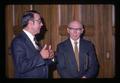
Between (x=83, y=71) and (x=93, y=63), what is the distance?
0.06 meters

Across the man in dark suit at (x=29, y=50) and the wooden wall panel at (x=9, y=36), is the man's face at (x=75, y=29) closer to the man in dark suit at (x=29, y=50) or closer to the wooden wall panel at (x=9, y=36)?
the man in dark suit at (x=29, y=50)

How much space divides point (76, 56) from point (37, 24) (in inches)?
8.9

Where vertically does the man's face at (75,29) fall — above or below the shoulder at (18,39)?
above

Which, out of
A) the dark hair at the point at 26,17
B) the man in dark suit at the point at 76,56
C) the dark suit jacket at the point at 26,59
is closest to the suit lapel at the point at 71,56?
the man in dark suit at the point at 76,56

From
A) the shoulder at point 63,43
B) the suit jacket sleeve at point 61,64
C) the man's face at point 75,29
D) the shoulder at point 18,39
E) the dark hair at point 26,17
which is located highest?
the dark hair at point 26,17

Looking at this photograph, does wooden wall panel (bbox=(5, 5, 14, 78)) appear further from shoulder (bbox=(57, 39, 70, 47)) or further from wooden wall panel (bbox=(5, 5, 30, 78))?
shoulder (bbox=(57, 39, 70, 47))

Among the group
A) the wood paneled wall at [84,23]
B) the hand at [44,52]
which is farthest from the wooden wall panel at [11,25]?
the hand at [44,52]

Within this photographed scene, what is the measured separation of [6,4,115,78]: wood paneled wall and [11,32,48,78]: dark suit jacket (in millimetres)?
36

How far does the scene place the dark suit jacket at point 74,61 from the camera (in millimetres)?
1131

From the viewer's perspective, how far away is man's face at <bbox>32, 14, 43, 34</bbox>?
1.13 meters

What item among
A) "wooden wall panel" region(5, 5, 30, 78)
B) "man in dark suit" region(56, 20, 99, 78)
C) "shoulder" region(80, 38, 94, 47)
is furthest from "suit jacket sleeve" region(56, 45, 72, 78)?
"wooden wall panel" region(5, 5, 30, 78)
